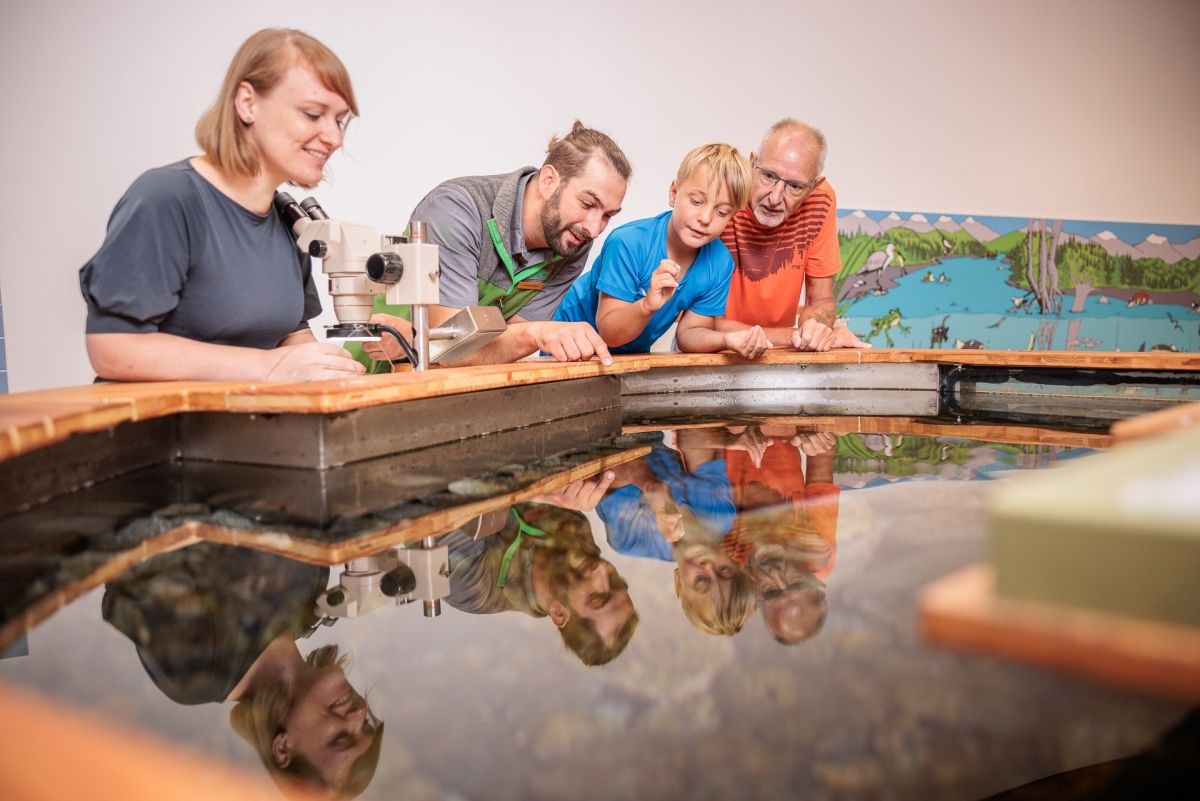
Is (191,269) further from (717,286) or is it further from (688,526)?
(717,286)

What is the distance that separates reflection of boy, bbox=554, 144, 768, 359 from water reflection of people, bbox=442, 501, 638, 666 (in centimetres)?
123

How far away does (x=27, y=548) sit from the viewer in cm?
96

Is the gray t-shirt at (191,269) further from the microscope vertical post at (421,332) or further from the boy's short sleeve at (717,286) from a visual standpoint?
the boy's short sleeve at (717,286)

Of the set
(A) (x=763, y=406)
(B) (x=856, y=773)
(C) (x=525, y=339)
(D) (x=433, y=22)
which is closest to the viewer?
(B) (x=856, y=773)

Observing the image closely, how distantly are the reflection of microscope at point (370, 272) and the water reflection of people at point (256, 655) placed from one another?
73 cm

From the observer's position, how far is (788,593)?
93 cm

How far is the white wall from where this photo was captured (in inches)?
125

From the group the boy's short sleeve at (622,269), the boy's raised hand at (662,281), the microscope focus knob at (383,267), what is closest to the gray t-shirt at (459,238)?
the boy's short sleeve at (622,269)

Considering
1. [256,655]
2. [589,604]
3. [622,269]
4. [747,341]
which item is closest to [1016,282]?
[747,341]

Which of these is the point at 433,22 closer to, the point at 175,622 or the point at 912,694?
the point at 175,622

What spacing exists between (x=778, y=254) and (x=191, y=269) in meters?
2.14

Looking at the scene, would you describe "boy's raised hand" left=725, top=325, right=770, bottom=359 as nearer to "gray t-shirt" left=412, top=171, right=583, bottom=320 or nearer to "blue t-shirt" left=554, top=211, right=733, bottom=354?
"blue t-shirt" left=554, top=211, right=733, bottom=354

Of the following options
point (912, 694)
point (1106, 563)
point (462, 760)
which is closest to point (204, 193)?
point (462, 760)

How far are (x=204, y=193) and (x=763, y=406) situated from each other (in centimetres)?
178
